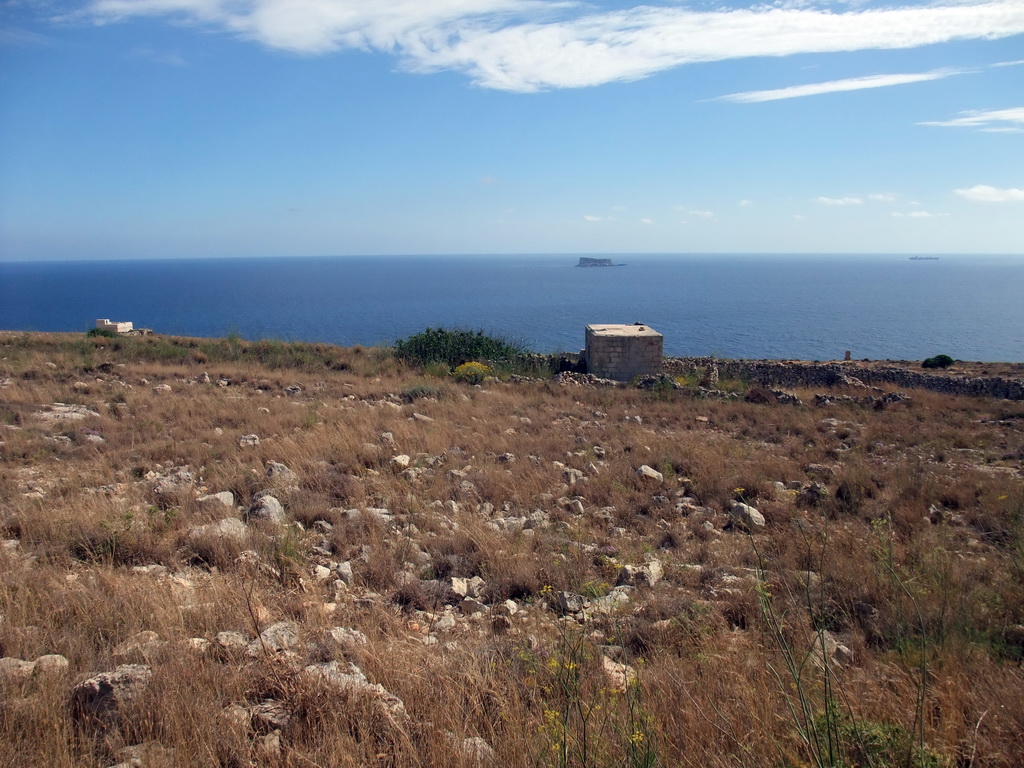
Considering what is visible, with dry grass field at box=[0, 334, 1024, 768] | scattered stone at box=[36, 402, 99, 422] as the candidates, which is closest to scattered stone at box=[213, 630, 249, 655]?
dry grass field at box=[0, 334, 1024, 768]

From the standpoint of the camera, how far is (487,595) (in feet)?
14.9

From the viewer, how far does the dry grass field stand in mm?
2615

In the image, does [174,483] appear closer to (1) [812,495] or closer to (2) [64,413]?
(2) [64,413]

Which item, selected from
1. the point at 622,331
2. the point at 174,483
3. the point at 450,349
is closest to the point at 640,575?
the point at 174,483

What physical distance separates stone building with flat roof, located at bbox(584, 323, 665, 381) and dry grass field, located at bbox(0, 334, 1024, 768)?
917cm

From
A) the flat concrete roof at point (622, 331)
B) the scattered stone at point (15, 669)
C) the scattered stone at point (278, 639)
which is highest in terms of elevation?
the flat concrete roof at point (622, 331)

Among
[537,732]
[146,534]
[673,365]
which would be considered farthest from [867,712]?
[673,365]

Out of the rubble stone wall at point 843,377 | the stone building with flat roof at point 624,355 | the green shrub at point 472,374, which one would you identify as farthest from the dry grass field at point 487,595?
the rubble stone wall at point 843,377

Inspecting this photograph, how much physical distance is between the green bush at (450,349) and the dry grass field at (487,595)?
31.5 ft

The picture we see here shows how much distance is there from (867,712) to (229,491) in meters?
5.77

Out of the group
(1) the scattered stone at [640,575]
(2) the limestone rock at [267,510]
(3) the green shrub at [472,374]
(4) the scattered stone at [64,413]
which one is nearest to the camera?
(1) the scattered stone at [640,575]

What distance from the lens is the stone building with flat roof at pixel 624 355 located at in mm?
19266

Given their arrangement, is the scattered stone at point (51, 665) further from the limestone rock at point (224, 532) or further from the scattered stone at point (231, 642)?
the limestone rock at point (224, 532)

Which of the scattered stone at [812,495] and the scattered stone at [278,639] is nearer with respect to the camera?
the scattered stone at [278,639]
